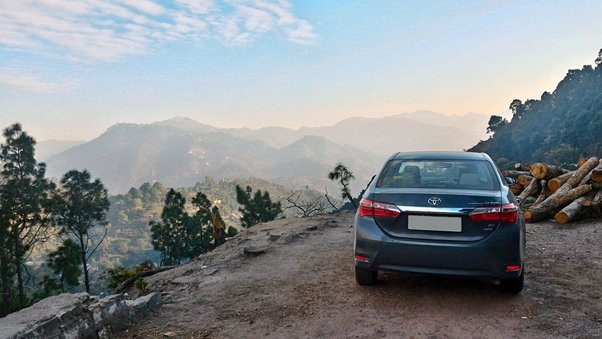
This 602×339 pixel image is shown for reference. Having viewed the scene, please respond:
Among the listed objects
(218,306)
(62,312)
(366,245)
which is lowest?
(218,306)

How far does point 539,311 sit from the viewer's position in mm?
4082

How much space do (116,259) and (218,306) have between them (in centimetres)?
13970

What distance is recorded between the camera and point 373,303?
4.46 meters

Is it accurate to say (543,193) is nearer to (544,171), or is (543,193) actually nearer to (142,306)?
(544,171)

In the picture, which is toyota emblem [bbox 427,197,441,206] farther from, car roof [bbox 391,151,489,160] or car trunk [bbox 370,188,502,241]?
car roof [bbox 391,151,489,160]

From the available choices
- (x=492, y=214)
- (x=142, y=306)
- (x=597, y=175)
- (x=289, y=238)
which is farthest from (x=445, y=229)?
(x=597, y=175)

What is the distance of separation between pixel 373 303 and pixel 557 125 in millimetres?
68293

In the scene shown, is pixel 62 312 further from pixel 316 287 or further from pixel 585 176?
pixel 585 176

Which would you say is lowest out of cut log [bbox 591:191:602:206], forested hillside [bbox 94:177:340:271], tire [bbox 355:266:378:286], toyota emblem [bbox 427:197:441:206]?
forested hillside [bbox 94:177:340:271]

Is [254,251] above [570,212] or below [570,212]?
below

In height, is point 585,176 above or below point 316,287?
above

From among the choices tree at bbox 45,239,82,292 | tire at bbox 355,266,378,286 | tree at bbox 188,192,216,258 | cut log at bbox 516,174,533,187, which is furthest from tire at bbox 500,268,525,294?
tree at bbox 188,192,216,258

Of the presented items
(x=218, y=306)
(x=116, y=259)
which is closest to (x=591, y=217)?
(x=218, y=306)

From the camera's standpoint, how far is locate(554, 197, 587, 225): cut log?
9.26 m
